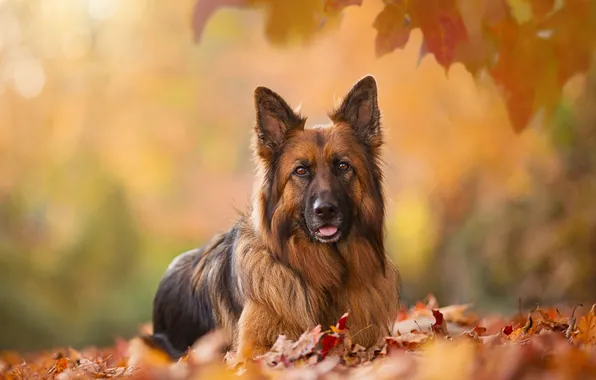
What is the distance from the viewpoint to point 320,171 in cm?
429

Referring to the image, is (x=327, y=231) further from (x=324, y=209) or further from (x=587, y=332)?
(x=587, y=332)

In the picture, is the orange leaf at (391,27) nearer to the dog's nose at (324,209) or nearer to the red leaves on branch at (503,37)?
the red leaves on branch at (503,37)

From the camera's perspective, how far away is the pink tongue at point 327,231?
419 cm

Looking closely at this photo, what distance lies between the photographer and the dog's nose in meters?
4.10

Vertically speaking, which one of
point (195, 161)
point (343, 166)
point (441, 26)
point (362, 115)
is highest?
point (195, 161)

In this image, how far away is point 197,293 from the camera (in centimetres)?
496

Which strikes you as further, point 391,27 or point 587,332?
point 391,27

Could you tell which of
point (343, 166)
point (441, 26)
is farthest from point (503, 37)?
point (343, 166)

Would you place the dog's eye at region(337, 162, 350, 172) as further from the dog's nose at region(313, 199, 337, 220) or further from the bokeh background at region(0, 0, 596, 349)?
the bokeh background at region(0, 0, 596, 349)

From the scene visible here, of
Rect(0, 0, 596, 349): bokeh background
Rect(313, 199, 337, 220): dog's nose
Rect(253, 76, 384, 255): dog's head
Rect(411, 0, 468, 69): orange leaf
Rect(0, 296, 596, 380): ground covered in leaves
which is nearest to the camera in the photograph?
Rect(0, 296, 596, 380): ground covered in leaves

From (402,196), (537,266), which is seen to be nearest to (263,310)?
(537,266)

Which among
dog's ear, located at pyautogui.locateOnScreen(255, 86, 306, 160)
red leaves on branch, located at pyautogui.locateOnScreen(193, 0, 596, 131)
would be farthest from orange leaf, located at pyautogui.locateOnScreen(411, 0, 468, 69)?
dog's ear, located at pyautogui.locateOnScreen(255, 86, 306, 160)

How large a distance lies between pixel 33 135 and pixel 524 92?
33.8 feet

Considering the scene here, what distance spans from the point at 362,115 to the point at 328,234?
0.87 m
